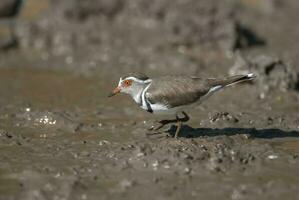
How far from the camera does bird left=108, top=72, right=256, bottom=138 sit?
37.2 ft

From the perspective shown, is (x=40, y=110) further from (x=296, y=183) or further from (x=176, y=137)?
(x=296, y=183)

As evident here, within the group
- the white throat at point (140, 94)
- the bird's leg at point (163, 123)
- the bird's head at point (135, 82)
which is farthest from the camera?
the bird's leg at point (163, 123)

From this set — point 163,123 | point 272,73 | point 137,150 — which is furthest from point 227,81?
point 272,73

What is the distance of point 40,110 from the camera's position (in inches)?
545

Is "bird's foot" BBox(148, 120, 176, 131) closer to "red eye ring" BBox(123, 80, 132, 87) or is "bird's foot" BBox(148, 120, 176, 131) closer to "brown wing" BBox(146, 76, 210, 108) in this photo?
"brown wing" BBox(146, 76, 210, 108)

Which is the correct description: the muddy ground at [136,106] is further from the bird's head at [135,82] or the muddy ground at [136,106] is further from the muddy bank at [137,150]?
the bird's head at [135,82]

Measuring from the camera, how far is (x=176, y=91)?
11.4 metres

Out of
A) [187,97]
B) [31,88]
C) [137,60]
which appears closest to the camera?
[187,97]

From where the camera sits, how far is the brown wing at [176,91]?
37.2ft

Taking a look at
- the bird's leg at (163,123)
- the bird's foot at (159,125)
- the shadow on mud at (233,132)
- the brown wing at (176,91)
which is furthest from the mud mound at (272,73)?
the brown wing at (176,91)

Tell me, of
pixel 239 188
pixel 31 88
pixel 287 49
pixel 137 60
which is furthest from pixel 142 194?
pixel 287 49

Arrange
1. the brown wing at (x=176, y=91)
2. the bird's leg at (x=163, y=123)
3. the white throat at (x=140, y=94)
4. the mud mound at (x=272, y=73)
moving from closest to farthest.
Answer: the brown wing at (x=176, y=91) → the white throat at (x=140, y=94) → the bird's leg at (x=163, y=123) → the mud mound at (x=272, y=73)

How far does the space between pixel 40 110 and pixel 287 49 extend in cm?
757

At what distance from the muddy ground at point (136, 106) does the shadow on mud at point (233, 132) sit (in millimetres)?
24
